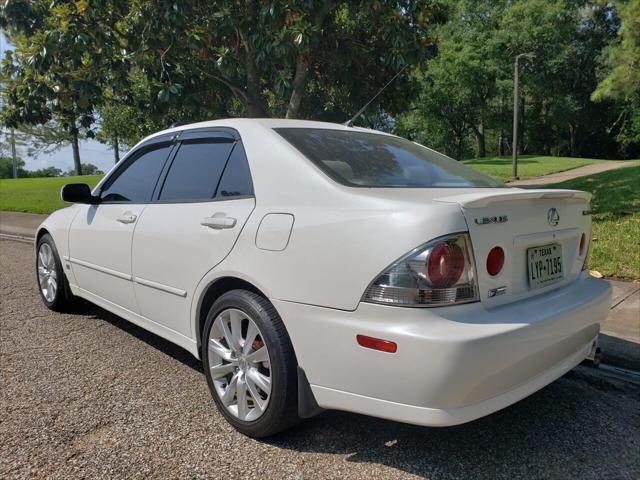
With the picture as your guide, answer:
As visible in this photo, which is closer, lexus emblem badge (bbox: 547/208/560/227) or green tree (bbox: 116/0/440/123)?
lexus emblem badge (bbox: 547/208/560/227)

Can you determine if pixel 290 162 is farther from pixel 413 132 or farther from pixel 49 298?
pixel 413 132

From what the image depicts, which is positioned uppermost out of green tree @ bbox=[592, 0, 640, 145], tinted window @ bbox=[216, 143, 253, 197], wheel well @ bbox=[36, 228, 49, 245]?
green tree @ bbox=[592, 0, 640, 145]

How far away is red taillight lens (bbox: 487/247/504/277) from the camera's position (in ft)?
7.37

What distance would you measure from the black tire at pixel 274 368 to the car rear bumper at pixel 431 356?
68 millimetres

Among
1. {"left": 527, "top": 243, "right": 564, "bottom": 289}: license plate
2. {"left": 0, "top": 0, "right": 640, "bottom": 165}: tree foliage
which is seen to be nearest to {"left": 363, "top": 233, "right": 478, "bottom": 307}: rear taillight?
{"left": 527, "top": 243, "right": 564, "bottom": 289}: license plate

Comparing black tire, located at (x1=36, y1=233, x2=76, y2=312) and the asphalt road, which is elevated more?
black tire, located at (x1=36, y1=233, x2=76, y2=312)

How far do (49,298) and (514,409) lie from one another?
4.15 m

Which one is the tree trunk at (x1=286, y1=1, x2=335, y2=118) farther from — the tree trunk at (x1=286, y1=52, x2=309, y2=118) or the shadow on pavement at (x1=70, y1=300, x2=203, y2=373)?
the shadow on pavement at (x1=70, y1=300, x2=203, y2=373)

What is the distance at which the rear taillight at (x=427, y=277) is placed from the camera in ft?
6.88

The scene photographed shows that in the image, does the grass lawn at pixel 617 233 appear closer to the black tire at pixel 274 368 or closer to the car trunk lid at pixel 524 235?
the car trunk lid at pixel 524 235

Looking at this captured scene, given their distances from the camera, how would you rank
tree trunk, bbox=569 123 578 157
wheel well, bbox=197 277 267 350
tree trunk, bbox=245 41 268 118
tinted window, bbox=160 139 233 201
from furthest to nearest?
tree trunk, bbox=569 123 578 157 < tree trunk, bbox=245 41 268 118 < tinted window, bbox=160 139 233 201 < wheel well, bbox=197 277 267 350

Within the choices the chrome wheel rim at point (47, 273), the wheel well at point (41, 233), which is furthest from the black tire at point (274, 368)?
the wheel well at point (41, 233)

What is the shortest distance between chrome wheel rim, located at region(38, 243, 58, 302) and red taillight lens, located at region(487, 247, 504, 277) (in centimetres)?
398

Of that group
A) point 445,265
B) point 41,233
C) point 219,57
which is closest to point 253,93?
point 219,57
